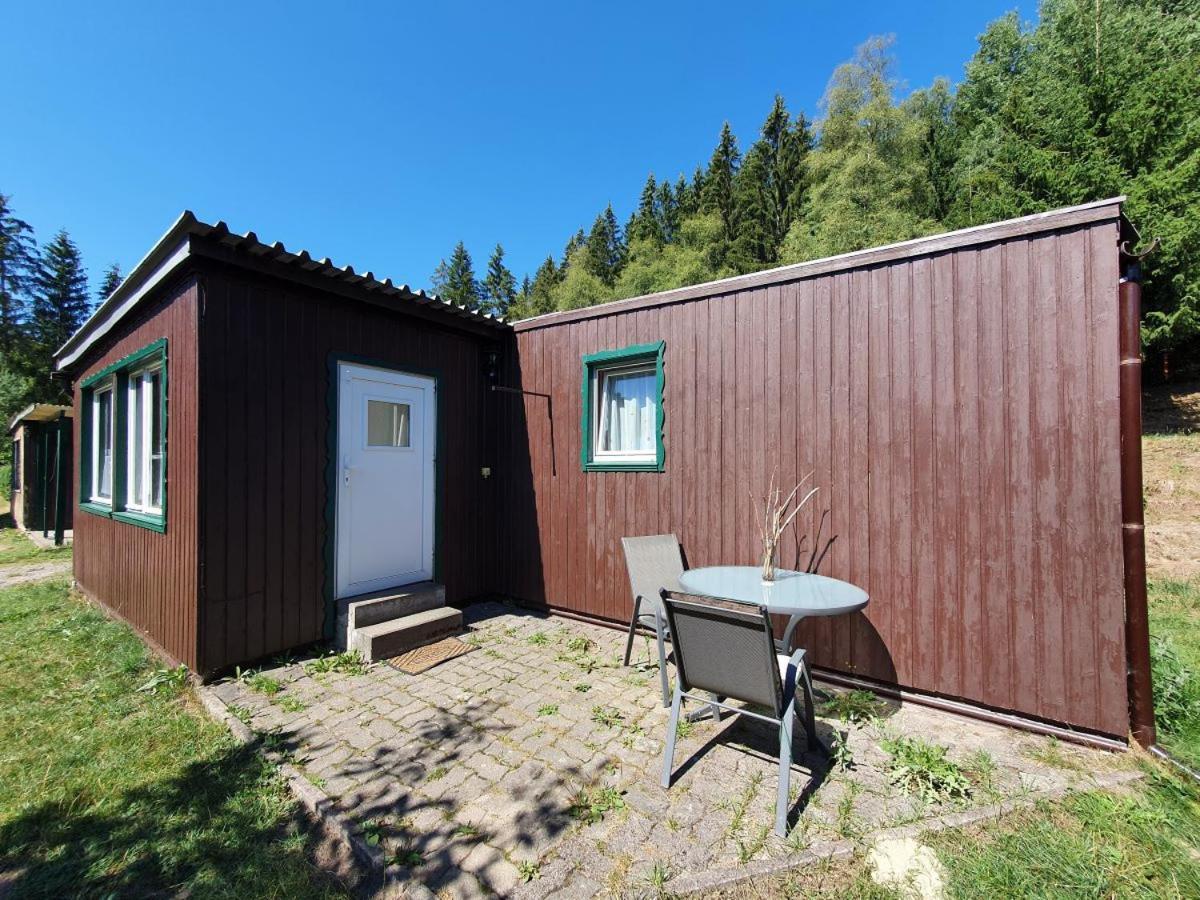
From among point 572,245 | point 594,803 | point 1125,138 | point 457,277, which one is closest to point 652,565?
point 594,803

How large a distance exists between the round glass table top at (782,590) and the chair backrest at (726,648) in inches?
10.0

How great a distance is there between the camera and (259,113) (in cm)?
551

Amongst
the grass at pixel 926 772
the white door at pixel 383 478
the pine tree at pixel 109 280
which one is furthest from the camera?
the pine tree at pixel 109 280

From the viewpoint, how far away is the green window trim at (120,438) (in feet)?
11.9

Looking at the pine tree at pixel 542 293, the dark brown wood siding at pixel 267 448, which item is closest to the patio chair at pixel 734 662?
the dark brown wood siding at pixel 267 448

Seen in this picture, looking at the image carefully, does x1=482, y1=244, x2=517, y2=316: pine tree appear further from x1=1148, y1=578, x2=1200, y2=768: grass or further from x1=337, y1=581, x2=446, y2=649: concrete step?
x1=1148, y1=578, x2=1200, y2=768: grass

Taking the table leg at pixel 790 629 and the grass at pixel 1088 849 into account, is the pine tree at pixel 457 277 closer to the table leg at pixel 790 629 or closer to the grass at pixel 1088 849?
the table leg at pixel 790 629

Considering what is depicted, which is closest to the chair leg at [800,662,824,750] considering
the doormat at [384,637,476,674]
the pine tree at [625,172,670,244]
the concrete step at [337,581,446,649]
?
the doormat at [384,637,476,674]

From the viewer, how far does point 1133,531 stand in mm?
2504

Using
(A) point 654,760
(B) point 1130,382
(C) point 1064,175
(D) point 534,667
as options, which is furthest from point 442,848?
(C) point 1064,175

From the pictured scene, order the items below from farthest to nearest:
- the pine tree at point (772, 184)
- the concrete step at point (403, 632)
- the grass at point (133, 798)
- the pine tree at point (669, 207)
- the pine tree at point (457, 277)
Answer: the pine tree at point (457, 277) < the pine tree at point (669, 207) < the pine tree at point (772, 184) < the concrete step at point (403, 632) < the grass at point (133, 798)

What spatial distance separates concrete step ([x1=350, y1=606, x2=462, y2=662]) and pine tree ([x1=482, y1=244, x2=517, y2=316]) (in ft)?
111

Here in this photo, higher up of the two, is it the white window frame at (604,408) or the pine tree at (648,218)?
the pine tree at (648,218)

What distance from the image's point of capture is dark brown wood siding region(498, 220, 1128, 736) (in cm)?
261
